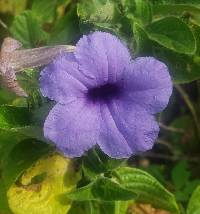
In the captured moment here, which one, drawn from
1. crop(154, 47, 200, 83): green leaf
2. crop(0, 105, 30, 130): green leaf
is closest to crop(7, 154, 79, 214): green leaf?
crop(0, 105, 30, 130): green leaf

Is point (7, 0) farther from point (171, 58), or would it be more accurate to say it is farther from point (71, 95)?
point (71, 95)

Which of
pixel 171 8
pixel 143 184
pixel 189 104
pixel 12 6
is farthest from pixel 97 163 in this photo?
pixel 12 6

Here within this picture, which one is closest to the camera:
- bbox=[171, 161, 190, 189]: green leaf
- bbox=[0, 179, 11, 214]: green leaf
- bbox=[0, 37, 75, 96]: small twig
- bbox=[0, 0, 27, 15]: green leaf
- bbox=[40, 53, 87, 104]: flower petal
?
bbox=[40, 53, 87, 104]: flower petal

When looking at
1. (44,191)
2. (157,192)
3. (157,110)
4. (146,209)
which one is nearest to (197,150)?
(146,209)

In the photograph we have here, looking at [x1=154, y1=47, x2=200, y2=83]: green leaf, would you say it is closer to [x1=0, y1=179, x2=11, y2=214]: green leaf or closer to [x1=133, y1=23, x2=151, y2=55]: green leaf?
[x1=133, y1=23, x2=151, y2=55]: green leaf

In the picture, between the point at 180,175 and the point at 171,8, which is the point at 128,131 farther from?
the point at 180,175

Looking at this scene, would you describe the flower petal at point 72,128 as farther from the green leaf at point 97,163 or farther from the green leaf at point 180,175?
the green leaf at point 180,175

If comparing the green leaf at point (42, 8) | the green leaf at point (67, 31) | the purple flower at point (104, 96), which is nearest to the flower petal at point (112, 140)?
the purple flower at point (104, 96)
